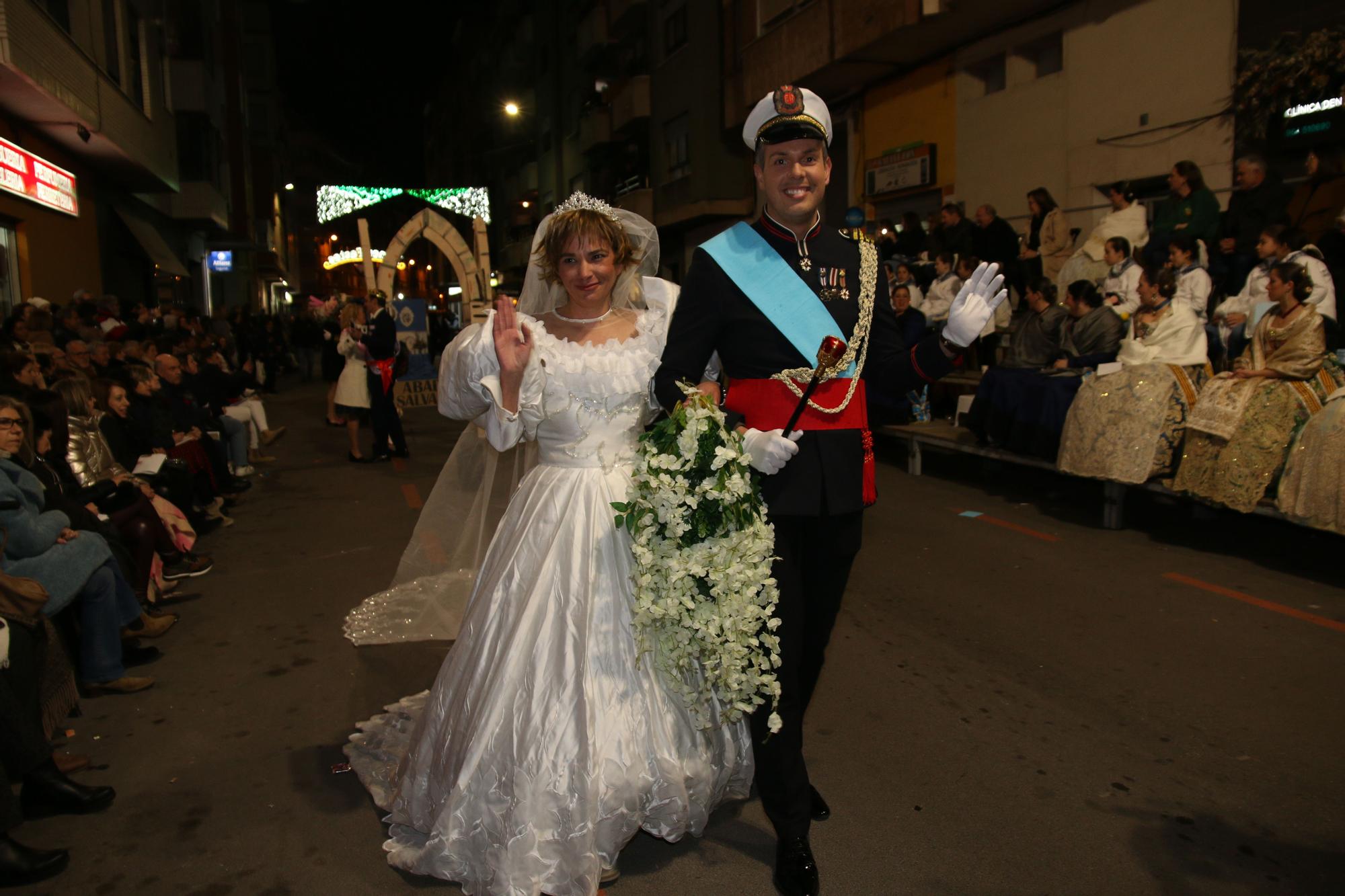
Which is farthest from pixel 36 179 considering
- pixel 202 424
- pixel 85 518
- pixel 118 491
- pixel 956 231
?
pixel 956 231

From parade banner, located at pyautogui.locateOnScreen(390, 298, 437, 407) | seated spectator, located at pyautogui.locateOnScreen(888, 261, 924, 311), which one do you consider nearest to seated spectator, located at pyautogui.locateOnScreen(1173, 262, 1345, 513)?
seated spectator, located at pyautogui.locateOnScreen(888, 261, 924, 311)

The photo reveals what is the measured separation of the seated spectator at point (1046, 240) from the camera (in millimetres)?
12211

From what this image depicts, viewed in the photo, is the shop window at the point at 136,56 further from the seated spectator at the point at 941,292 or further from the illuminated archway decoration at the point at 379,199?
the seated spectator at the point at 941,292

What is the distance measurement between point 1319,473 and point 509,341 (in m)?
5.55

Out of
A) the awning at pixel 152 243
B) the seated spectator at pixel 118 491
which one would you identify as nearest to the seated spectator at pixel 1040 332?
the seated spectator at pixel 118 491

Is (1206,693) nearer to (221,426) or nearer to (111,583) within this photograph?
(111,583)

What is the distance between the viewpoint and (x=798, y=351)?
293cm

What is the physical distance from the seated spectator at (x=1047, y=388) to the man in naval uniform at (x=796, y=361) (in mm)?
6046

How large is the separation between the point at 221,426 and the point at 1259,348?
10.0 m

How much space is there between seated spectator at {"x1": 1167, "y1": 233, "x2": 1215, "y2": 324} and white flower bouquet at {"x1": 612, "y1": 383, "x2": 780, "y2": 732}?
25.7 feet

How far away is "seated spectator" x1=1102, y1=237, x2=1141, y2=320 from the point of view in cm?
972

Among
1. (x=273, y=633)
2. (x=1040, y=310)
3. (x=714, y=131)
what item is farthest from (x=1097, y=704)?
(x=714, y=131)

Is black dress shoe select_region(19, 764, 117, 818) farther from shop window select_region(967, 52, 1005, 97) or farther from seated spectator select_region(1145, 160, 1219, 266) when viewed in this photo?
shop window select_region(967, 52, 1005, 97)

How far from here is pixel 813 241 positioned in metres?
3.09
